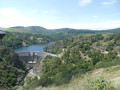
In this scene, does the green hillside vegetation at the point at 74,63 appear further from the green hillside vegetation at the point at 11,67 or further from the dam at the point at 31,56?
the dam at the point at 31,56

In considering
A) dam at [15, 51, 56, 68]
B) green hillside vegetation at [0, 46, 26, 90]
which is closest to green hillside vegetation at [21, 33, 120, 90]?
green hillside vegetation at [0, 46, 26, 90]

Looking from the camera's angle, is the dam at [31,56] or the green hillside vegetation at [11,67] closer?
the green hillside vegetation at [11,67]

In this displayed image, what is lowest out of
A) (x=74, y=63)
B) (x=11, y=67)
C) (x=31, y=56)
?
(x=11, y=67)

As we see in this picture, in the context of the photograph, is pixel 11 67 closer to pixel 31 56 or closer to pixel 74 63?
pixel 31 56

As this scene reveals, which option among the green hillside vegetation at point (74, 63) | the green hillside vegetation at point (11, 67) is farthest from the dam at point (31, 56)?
the green hillside vegetation at point (74, 63)

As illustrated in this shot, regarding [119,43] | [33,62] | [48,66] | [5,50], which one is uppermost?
[119,43]

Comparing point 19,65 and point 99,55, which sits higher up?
point 99,55

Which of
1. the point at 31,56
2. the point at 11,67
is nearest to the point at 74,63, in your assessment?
the point at 11,67

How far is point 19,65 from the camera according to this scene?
44.6 metres

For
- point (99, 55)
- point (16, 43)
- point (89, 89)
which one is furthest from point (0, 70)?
point (16, 43)

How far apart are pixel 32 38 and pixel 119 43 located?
98184 mm

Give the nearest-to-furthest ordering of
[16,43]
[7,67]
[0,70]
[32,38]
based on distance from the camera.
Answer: [0,70] < [7,67] < [16,43] < [32,38]

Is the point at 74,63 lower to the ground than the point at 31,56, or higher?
higher

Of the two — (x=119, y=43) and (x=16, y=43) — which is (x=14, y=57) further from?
(x=16, y=43)
